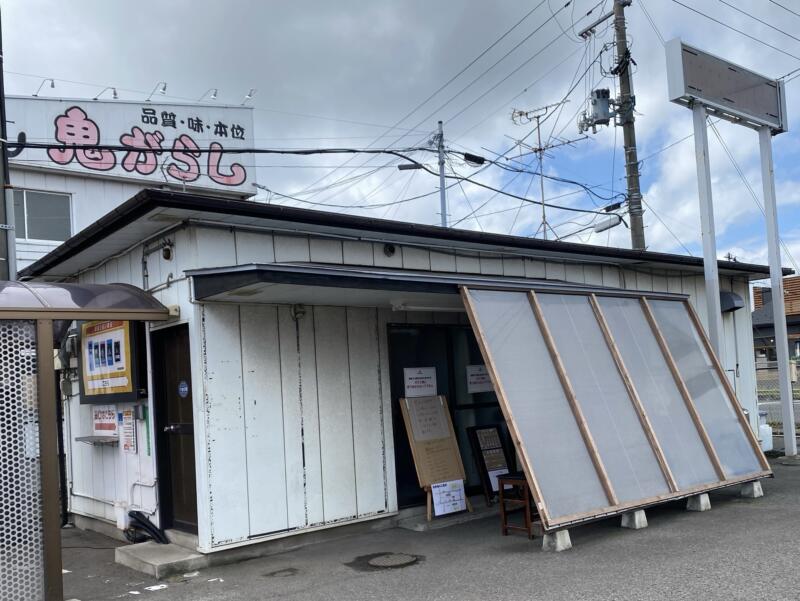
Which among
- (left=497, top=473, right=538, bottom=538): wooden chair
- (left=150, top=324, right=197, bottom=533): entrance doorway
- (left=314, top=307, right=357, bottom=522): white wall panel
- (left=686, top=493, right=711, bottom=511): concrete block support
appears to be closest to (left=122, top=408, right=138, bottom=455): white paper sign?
(left=150, top=324, right=197, bottom=533): entrance doorway

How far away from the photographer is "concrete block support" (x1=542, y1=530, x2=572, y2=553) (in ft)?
20.7

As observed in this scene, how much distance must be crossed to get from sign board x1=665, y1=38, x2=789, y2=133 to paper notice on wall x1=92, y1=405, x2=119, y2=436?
27.6 feet

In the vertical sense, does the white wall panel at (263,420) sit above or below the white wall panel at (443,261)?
below

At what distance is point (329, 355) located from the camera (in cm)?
785

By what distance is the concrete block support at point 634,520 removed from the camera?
6.96m

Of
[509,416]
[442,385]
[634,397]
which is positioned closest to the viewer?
[509,416]

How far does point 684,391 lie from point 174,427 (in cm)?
564

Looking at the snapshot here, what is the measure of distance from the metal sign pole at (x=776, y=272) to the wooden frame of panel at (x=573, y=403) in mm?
5919

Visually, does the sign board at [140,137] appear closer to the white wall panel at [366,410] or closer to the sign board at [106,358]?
the sign board at [106,358]

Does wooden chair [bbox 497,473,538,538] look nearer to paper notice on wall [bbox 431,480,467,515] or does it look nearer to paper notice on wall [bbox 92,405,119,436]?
→ paper notice on wall [bbox 431,480,467,515]

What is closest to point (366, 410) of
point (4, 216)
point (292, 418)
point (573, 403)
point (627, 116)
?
point (292, 418)

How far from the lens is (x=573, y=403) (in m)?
7.06

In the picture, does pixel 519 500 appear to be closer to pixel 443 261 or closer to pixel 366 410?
pixel 366 410

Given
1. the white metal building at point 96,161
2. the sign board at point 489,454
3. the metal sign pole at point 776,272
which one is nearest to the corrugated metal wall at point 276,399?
the sign board at point 489,454
